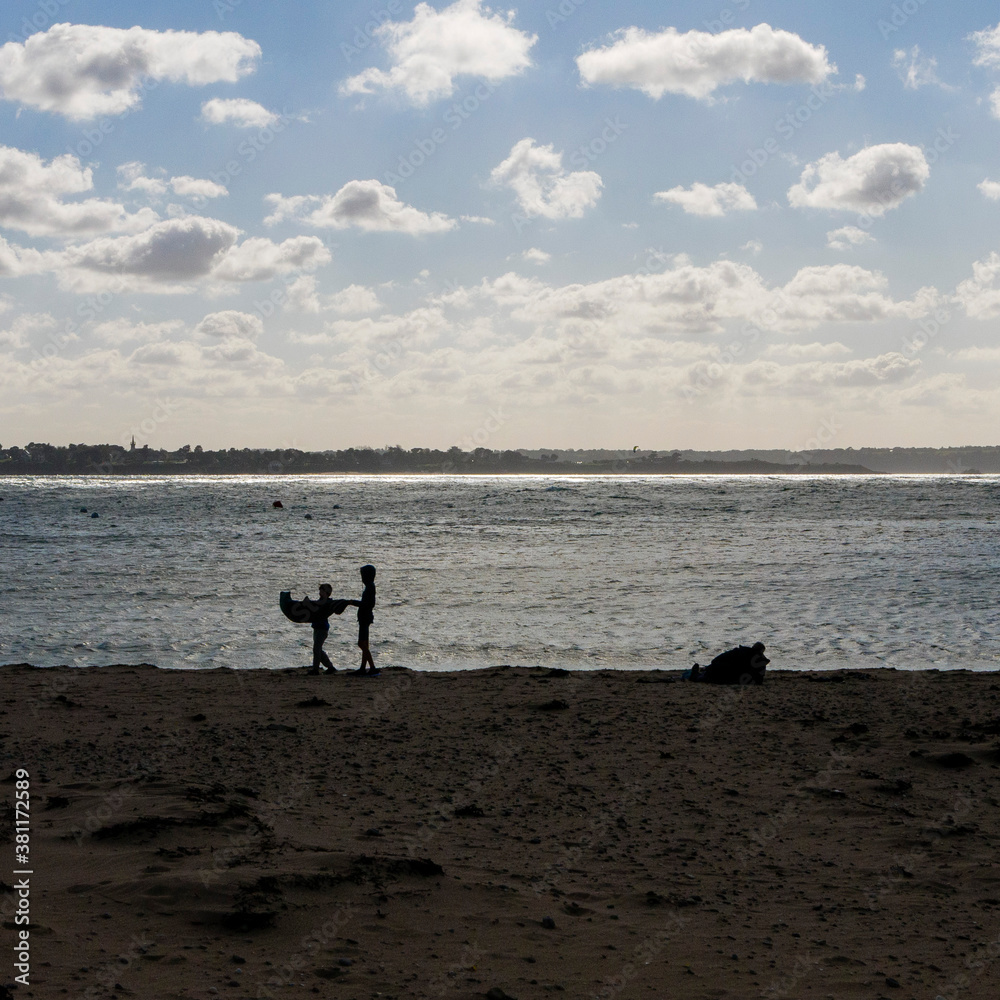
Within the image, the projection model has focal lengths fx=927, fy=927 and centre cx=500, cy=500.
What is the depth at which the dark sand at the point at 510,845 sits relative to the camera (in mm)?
5730

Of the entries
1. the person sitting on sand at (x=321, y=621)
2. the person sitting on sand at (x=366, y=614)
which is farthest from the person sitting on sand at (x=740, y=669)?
the person sitting on sand at (x=321, y=621)

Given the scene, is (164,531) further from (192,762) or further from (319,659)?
(192,762)

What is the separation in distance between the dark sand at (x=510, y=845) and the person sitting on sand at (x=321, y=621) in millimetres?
2385

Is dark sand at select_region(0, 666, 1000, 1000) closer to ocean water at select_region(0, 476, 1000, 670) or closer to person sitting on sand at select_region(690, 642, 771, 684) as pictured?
person sitting on sand at select_region(690, 642, 771, 684)

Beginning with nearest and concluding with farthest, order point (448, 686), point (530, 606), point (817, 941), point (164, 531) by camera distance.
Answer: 1. point (817, 941)
2. point (448, 686)
3. point (530, 606)
4. point (164, 531)

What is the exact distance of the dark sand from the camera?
18.8 ft

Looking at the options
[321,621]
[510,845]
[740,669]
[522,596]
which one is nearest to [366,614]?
[321,621]

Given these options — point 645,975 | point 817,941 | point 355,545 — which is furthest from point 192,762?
point 355,545

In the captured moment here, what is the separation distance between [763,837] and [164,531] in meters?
61.0

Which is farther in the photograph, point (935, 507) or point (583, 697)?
point (935, 507)

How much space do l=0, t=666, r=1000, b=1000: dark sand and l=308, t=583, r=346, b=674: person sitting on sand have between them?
238 centimetres

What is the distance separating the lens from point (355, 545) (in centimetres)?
5262

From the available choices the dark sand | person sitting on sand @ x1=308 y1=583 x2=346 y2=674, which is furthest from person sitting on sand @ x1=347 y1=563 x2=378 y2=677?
the dark sand

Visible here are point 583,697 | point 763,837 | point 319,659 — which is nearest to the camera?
point 763,837
